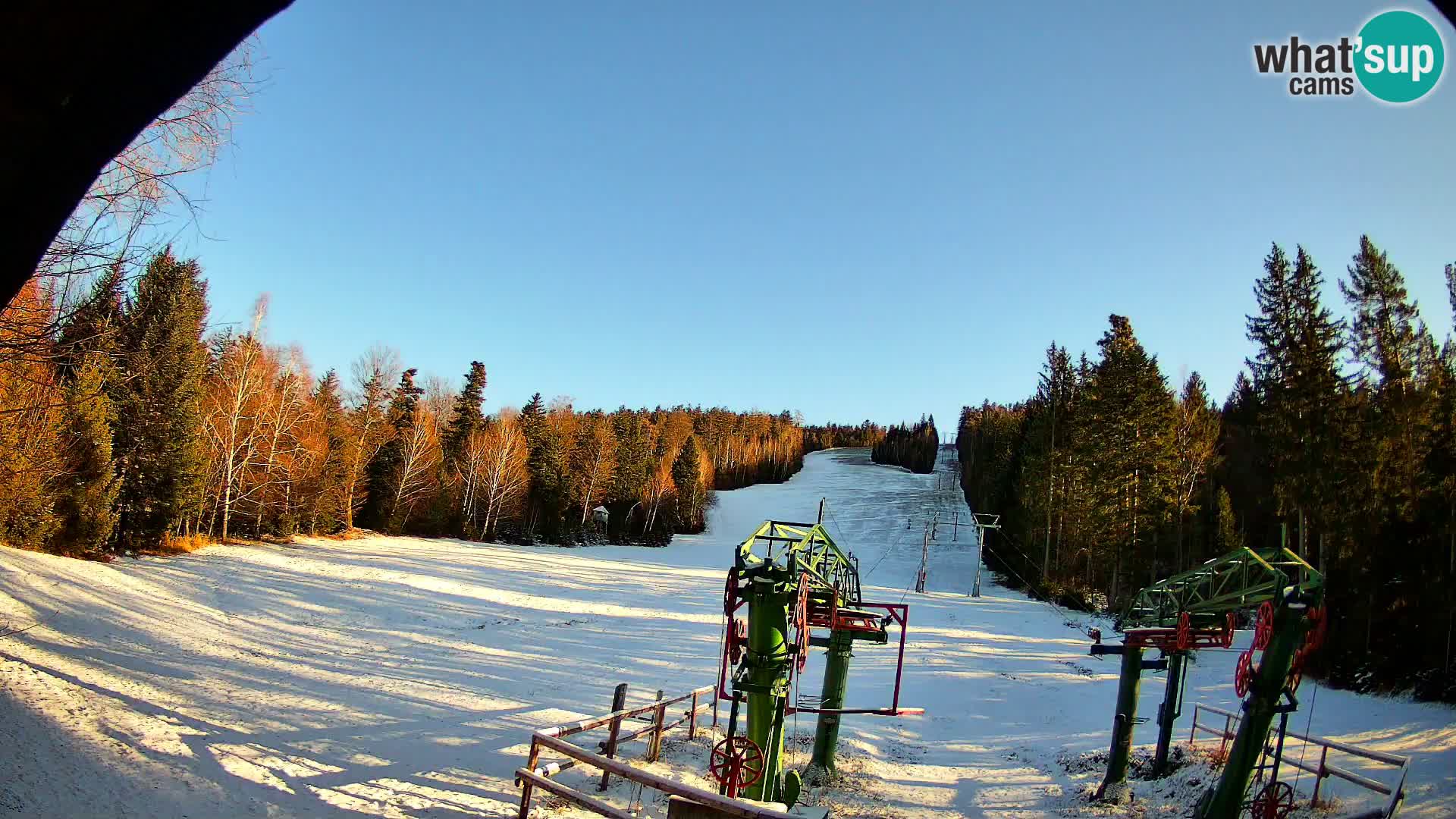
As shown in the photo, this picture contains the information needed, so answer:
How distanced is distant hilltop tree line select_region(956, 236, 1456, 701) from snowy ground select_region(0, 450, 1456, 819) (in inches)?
116

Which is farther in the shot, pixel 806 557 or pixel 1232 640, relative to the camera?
pixel 1232 640

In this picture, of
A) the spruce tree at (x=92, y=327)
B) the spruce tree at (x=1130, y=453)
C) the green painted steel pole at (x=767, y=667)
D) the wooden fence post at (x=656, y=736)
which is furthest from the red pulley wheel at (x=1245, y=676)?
the spruce tree at (x=1130, y=453)

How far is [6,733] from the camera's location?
32.2 feet

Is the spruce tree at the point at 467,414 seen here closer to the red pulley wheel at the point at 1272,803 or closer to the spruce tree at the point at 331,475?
the spruce tree at the point at 331,475

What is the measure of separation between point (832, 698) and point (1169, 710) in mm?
7000

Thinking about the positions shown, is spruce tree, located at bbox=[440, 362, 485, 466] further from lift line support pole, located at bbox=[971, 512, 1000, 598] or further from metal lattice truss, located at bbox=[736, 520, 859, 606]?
metal lattice truss, located at bbox=[736, 520, 859, 606]

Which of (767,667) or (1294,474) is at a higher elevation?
(1294,474)

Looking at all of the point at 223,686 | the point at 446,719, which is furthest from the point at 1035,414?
the point at 223,686

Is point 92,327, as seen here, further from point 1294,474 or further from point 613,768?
point 1294,474

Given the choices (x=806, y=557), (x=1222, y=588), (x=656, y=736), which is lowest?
(x=656, y=736)

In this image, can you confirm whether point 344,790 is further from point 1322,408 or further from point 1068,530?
point 1068,530

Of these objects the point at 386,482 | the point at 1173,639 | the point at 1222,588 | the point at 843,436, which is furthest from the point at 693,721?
the point at 843,436

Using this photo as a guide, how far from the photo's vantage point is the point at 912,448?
445ft

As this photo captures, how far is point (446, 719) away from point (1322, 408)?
93.3 ft
